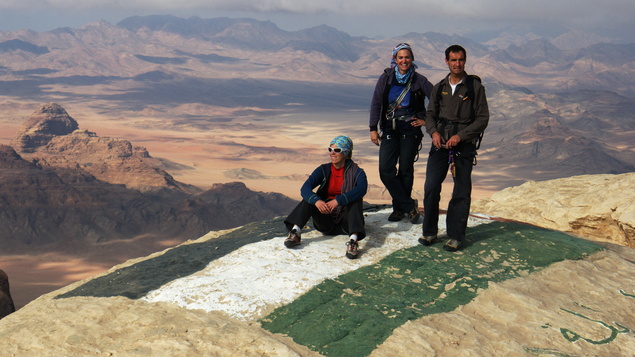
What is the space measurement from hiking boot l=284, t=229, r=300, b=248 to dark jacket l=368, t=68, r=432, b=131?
1.71m

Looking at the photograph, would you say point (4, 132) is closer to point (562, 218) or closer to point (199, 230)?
point (199, 230)

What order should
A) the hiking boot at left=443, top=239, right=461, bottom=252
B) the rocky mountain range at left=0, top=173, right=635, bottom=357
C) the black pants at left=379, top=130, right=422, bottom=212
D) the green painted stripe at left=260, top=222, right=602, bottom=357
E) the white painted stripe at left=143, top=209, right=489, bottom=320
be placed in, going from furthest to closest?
the black pants at left=379, top=130, right=422, bottom=212
the hiking boot at left=443, top=239, right=461, bottom=252
the white painted stripe at left=143, top=209, right=489, bottom=320
the green painted stripe at left=260, top=222, right=602, bottom=357
the rocky mountain range at left=0, top=173, right=635, bottom=357

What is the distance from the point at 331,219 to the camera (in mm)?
7754

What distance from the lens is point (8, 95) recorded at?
198 metres

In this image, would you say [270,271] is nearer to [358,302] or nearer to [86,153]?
[358,302]

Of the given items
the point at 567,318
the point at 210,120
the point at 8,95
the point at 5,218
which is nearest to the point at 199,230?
the point at 5,218

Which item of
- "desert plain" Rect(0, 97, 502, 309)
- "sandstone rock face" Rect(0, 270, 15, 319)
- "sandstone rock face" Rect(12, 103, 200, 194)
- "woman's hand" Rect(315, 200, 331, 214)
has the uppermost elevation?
"woman's hand" Rect(315, 200, 331, 214)

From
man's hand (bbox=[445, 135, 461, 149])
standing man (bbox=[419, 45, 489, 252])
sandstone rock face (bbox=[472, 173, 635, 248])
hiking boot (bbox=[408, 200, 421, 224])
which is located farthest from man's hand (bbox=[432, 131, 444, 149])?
sandstone rock face (bbox=[472, 173, 635, 248])

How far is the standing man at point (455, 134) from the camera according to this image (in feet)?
22.1

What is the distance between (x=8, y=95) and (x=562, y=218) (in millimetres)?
218004

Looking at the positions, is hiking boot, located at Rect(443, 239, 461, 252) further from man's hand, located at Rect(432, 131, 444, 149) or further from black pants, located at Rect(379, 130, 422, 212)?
man's hand, located at Rect(432, 131, 444, 149)

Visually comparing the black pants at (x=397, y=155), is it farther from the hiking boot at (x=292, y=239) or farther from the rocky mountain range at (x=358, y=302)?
the hiking boot at (x=292, y=239)

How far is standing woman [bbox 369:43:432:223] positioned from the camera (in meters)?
7.52

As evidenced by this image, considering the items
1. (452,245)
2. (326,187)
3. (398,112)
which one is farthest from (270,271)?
(398,112)
